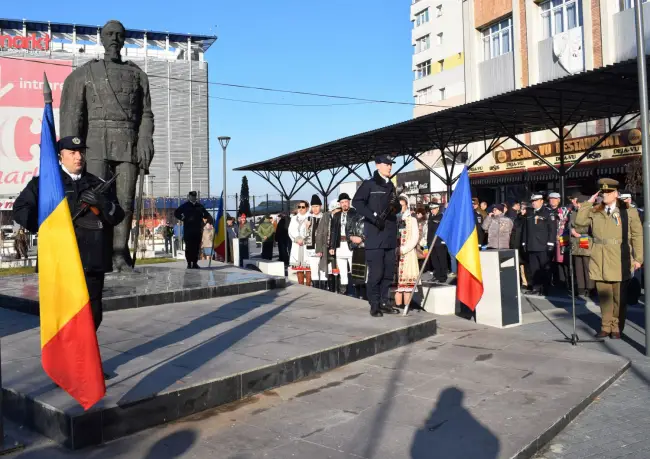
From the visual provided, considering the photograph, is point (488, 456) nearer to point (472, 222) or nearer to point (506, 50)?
point (472, 222)

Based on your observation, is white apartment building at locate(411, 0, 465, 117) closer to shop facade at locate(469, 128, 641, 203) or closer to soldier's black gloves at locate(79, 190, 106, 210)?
shop facade at locate(469, 128, 641, 203)

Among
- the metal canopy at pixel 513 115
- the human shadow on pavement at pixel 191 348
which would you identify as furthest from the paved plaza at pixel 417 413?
the metal canopy at pixel 513 115

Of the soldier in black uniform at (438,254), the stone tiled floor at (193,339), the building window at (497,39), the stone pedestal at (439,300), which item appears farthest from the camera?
the building window at (497,39)

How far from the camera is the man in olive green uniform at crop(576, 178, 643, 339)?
7590 mm

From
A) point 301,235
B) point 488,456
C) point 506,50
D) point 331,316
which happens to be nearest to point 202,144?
point 506,50

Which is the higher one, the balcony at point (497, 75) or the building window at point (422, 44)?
the building window at point (422, 44)

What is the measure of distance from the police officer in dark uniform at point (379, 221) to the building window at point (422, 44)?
49.7 m

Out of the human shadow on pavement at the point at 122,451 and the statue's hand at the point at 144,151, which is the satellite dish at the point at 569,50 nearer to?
the statue's hand at the point at 144,151

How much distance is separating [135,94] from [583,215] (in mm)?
6390

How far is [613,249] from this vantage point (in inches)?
300

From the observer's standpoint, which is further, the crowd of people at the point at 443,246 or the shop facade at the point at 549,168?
the shop facade at the point at 549,168

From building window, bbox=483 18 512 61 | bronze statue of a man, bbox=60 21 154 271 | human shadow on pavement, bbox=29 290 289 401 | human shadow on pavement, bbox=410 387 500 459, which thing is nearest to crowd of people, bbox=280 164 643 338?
human shadow on pavement, bbox=29 290 289 401

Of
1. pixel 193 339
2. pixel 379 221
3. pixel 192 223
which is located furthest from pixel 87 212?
pixel 192 223

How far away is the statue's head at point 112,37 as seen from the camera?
877cm
